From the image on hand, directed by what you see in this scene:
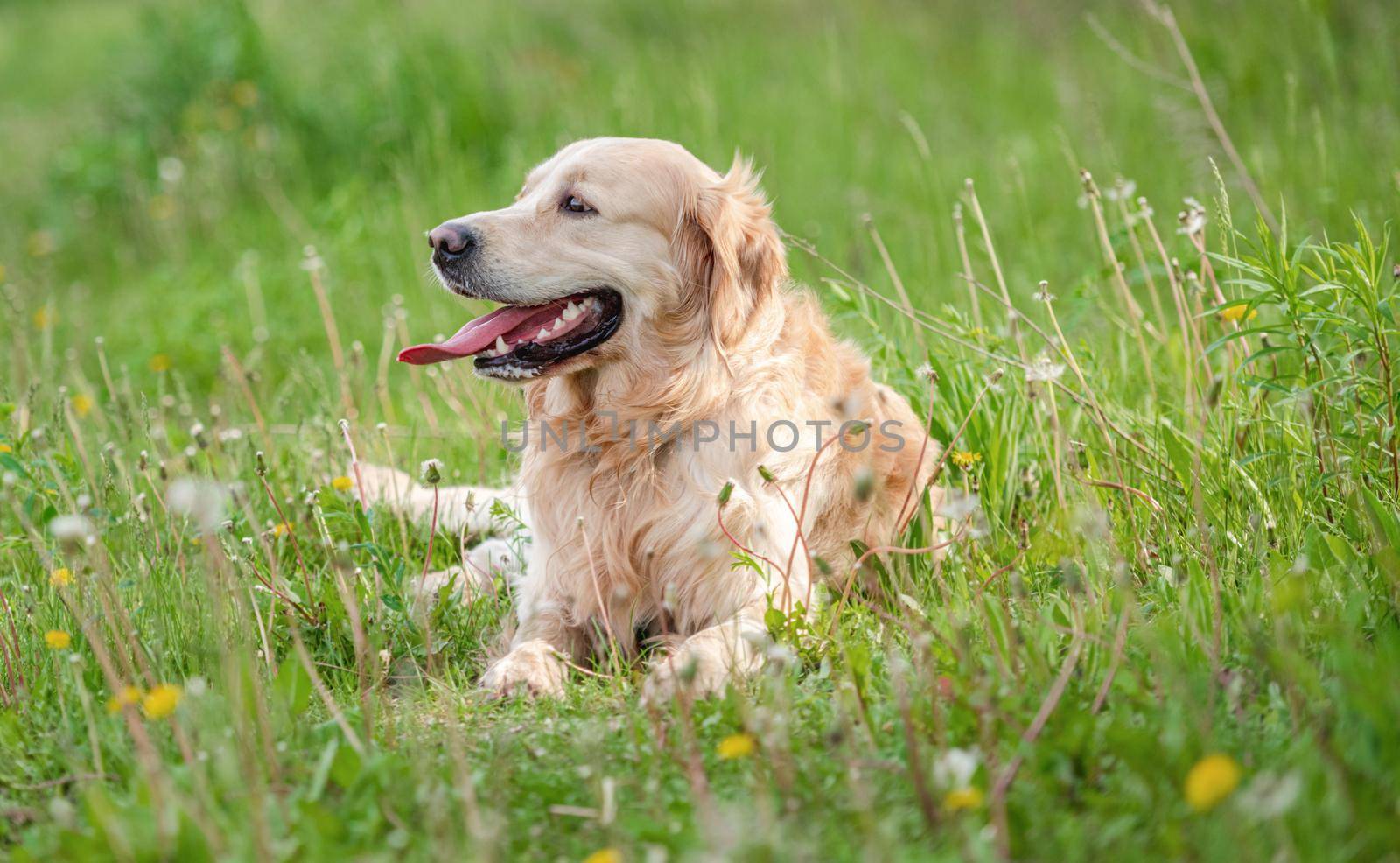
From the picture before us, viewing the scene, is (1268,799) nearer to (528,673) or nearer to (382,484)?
(528,673)

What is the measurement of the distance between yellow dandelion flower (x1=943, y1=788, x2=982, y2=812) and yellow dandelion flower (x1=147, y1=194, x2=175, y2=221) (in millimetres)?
6170

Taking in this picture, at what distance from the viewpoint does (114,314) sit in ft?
19.6

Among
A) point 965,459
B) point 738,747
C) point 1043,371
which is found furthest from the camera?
point 965,459

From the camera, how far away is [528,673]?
8.84ft

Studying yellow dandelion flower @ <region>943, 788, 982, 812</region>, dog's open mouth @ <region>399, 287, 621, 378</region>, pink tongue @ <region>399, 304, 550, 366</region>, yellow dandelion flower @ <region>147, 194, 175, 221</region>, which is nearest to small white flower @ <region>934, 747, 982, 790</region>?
yellow dandelion flower @ <region>943, 788, 982, 812</region>

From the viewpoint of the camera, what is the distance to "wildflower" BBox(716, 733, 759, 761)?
195 cm

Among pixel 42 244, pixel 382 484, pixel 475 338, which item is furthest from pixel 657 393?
pixel 42 244

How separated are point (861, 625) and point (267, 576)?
5.09 ft

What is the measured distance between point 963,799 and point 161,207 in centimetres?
638

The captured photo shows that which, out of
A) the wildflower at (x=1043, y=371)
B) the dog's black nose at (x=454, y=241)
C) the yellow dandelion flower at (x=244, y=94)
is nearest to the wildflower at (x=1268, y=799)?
the wildflower at (x=1043, y=371)

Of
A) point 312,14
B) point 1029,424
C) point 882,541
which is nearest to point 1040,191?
point 1029,424

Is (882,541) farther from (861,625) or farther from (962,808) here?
(962,808)

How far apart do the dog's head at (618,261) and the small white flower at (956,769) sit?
151 cm

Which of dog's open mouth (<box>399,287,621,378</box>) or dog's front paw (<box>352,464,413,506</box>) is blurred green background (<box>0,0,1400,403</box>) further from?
dog's open mouth (<box>399,287,621,378</box>)
